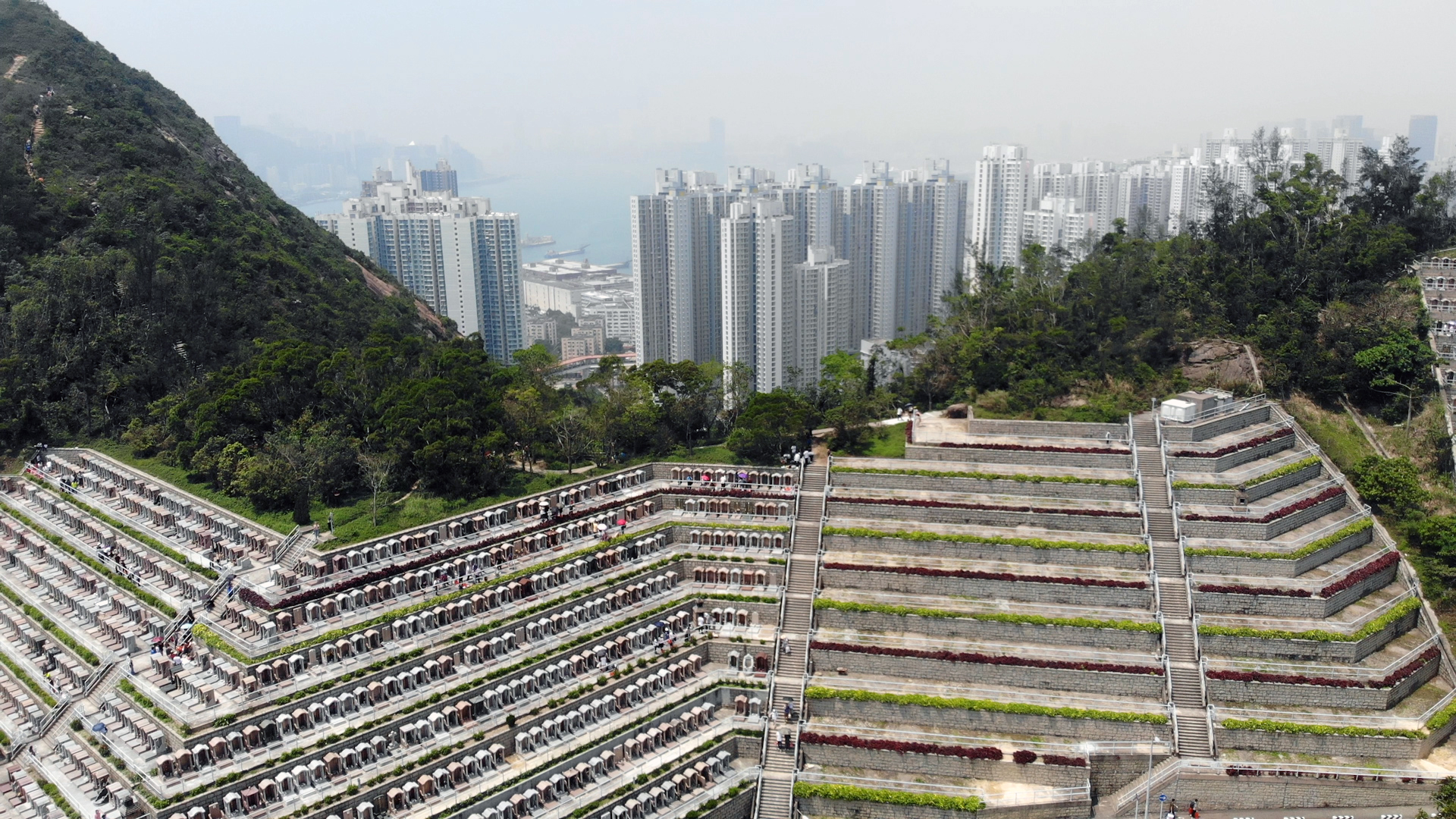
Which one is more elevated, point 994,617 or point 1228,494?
point 1228,494

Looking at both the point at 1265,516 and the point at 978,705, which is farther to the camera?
the point at 1265,516

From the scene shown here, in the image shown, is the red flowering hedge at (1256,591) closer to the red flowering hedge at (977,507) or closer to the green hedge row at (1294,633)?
the green hedge row at (1294,633)

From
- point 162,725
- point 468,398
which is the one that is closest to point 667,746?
point 162,725

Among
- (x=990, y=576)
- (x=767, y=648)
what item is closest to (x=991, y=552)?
(x=990, y=576)

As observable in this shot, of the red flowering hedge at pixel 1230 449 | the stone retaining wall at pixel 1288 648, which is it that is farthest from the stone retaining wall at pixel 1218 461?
the stone retaining wall at pixel 1288 648

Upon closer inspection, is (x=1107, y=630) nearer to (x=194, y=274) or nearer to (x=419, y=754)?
(x=419, y=754)

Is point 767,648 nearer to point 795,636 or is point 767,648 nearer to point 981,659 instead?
point 795,636

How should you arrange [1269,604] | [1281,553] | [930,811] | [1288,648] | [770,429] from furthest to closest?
1. [770,429]
2. [1281,553]
3. [1269,604]
4. [1288,648]
5. [930,811]

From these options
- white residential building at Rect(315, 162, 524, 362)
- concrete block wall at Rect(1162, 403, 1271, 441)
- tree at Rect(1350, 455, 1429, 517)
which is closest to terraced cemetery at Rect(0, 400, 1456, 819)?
concrete block wall at Rect(1162, 403, 1271, 441)
